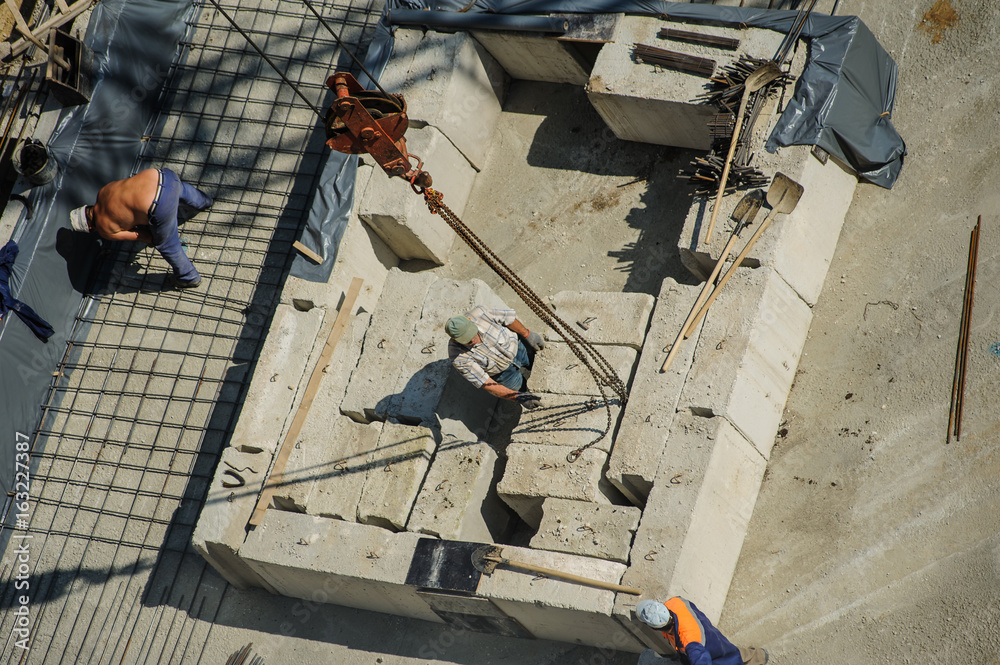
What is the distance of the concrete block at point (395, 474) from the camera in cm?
800

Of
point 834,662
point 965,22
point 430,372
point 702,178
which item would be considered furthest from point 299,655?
point 965,22

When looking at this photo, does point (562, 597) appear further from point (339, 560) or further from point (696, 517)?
point (339, 560)

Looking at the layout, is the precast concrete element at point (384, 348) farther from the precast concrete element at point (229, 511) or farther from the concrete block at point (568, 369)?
the concrete block at point (568, 369)

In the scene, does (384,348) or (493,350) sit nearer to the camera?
(493,350)

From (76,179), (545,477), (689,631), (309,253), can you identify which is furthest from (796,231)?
(76,179)

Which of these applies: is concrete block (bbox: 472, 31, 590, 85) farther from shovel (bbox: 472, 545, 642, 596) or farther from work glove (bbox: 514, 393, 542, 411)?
shovel (bbox: 472, 545, 642, 596)

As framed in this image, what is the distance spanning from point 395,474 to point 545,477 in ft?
4.36

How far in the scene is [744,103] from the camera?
8133mm

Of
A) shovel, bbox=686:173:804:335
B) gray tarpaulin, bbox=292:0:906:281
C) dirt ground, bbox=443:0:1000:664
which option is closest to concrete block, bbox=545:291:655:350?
shovel, bbox=686:173:804:335

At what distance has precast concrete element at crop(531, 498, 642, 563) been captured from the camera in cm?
712

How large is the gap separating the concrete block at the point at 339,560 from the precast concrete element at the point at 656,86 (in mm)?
4272

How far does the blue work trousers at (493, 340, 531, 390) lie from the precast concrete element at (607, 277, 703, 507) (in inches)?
36.3

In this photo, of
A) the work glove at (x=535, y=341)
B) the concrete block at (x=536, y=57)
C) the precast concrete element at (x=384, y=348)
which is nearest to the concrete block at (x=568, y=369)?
the work glove at (x=535, y=341)

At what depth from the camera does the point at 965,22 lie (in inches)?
342
